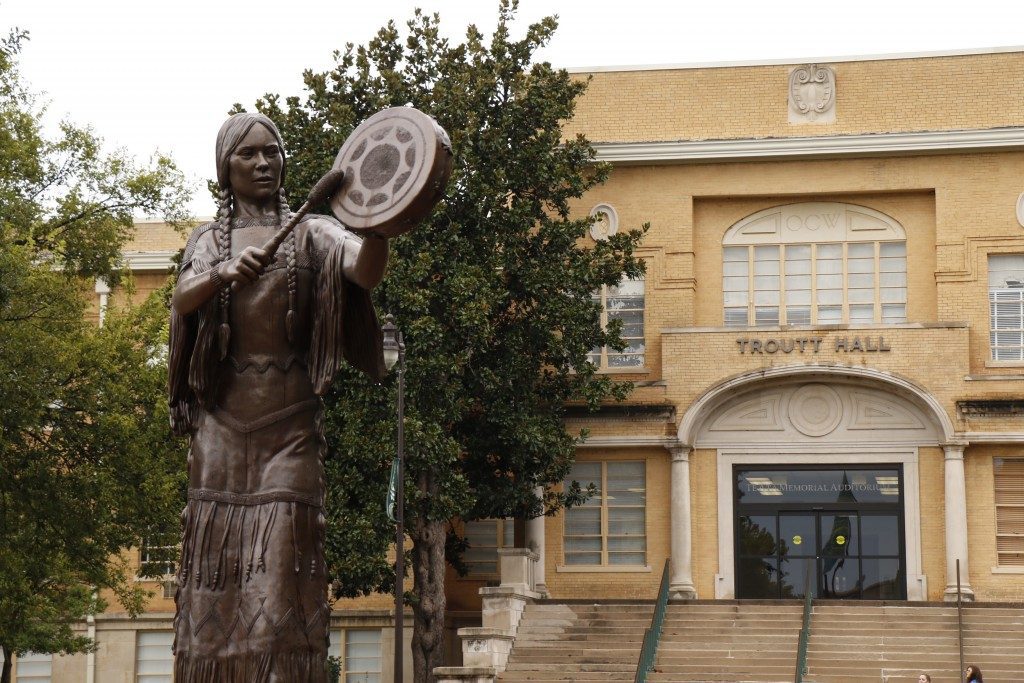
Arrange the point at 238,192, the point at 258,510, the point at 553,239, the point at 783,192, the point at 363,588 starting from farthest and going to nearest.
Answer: the point at 783,192 < the point at 553,239 < the point at 363,588 < the point at 238,192 < the point at 258,510

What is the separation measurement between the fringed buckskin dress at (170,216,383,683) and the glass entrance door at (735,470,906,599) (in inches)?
1127

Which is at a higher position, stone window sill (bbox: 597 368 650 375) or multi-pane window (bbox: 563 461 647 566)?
stone window sill (bbox: 597 368 650 375)

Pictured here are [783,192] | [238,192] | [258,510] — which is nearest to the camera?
[258,510]

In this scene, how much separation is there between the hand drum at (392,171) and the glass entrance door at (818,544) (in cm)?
2907

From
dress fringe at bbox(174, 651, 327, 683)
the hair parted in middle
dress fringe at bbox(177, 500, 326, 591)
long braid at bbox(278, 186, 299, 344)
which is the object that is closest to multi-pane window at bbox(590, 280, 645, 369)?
the hair parted in middle

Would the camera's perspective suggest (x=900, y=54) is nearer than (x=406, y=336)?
No

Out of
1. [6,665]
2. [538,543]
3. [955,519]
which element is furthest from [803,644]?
[6,665]

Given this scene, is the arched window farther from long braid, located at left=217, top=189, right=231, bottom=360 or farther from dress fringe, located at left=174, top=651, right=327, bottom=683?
dress fringe, located at left=174, top=651, right=327, bottom=683

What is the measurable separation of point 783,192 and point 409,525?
11440mm

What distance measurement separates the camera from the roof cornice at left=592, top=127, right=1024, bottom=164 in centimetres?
3475

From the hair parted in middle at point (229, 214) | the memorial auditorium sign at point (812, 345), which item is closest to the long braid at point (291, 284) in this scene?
the hair parted in middle at point (229, 214)

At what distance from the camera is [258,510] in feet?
24.3

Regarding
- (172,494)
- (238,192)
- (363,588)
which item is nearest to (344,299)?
(238,192)

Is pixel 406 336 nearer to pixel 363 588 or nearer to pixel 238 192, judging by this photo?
pixel 363 588
